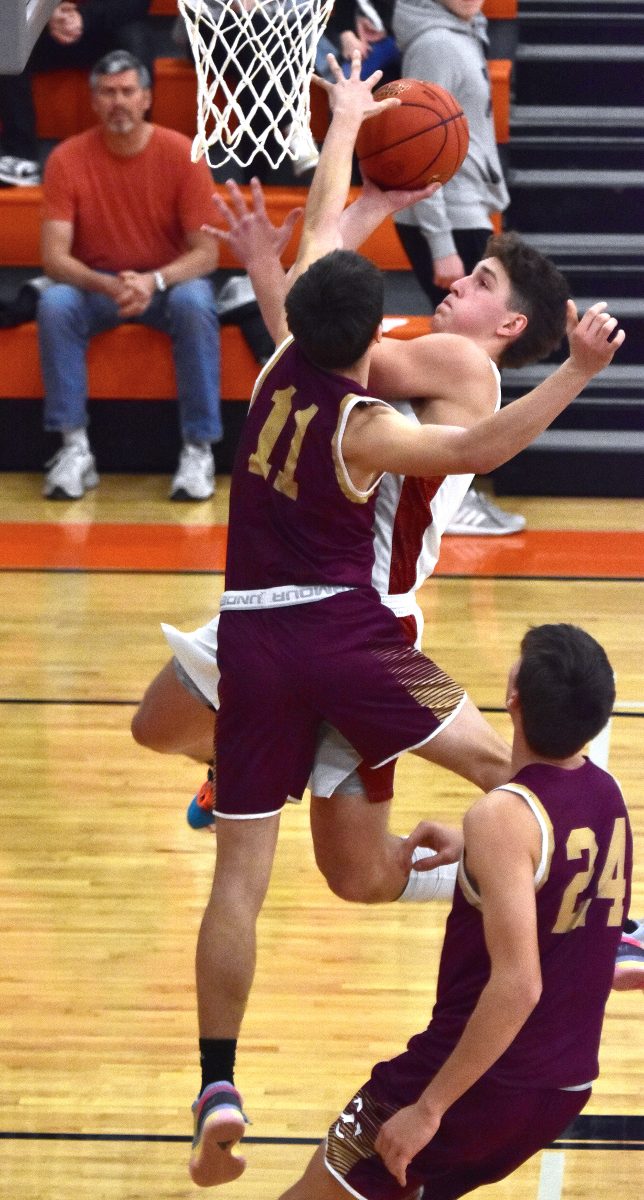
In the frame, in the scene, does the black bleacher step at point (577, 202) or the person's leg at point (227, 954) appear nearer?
the person's leg at point (227, 954)

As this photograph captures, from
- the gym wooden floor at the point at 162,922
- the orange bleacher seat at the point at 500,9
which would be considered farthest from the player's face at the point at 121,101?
the orange bleacher seat at the point at 500,9

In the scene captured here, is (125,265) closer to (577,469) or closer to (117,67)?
(117,67)

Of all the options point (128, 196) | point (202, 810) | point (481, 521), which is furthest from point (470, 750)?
point (128, 196)

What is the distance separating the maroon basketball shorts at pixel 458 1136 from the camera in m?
2.33

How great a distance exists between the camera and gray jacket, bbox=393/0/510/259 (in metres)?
6.64

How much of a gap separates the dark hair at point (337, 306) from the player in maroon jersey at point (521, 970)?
0.71m

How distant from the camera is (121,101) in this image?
7.08m

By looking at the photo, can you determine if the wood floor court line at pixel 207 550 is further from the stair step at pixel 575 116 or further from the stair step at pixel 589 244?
the stair step at pixel 575 116

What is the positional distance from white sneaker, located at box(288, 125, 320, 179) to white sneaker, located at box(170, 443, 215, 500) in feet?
4.62

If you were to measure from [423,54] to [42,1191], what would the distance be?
16.7ft

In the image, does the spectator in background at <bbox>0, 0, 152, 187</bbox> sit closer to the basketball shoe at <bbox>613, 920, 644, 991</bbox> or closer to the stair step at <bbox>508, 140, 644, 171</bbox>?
the stair step at <bbox>508, 140, 644, 171</bbox>

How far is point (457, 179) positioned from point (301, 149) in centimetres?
122

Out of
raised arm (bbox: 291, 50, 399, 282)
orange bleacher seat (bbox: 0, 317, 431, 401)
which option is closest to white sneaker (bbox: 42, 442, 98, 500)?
orange bleacher seat (bbox: 0, 317, 431, 401)

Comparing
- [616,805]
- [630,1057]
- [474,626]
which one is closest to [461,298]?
[616,805]
